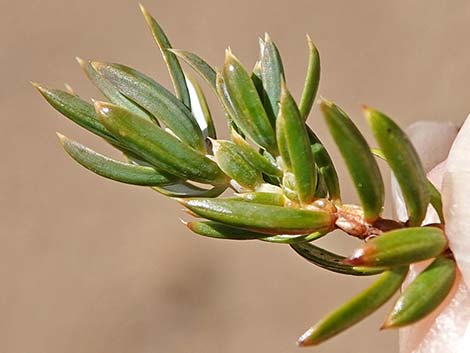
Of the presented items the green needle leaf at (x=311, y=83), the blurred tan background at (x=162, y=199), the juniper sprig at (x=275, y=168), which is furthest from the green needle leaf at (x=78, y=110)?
the blurred tan background at (x=162, y=199)

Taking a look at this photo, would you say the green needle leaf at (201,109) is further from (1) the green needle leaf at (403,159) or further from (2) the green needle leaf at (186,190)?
(1) the green needle leaf at (403,159)

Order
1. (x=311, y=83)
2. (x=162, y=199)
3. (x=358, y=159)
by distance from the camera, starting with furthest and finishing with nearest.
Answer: (x=162, y=199) < (x=311, y=83) < (x=358, y=159)

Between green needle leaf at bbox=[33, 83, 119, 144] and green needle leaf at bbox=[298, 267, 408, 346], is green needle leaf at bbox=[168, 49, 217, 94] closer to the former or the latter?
green needle leaf at bbox=[33, 83, 119, 144]

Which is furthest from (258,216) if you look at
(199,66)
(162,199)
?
(162,199)

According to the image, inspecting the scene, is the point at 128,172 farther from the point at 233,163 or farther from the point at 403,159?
the point at 403,159

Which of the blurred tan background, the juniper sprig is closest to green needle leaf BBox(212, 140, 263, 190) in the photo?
the juniper sprig

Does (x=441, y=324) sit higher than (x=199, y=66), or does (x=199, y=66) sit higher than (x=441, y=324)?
(x=199, y=66)

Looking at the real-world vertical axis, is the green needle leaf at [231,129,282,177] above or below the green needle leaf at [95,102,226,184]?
below
